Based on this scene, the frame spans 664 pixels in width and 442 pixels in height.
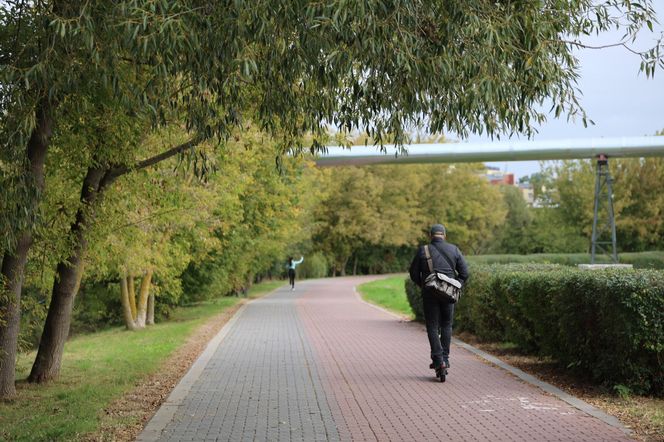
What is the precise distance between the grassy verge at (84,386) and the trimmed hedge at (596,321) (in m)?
5.13

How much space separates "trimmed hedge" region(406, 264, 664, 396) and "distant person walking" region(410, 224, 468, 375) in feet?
4.03

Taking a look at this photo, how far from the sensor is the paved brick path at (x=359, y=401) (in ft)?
22.7

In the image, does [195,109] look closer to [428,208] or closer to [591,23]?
[591,23]

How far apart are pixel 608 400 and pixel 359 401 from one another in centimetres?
248

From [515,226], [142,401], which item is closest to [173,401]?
[142,401]

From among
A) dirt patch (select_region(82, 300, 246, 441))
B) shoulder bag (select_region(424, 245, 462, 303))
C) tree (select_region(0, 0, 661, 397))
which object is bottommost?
dirt patch (select_region(82, 300, 246, 441))

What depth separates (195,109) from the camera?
758cm

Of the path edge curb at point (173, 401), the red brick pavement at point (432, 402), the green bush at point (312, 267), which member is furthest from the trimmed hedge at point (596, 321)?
the green bush at point (312, 267)

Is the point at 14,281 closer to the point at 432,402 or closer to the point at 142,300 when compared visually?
the point at 432,402

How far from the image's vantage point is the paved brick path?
6.91 m

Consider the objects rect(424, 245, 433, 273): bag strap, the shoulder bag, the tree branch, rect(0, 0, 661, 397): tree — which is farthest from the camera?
the tree branch

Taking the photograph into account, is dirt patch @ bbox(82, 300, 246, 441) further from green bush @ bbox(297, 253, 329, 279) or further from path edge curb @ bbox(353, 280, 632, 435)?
green bush @ bbox(297, 253, 329, 279)

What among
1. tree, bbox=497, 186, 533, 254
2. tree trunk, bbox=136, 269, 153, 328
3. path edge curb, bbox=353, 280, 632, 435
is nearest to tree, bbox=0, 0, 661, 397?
path edge curb, bbox=353, 280, 632, 435

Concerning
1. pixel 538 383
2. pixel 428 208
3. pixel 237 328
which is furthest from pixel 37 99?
pixel 428 208
